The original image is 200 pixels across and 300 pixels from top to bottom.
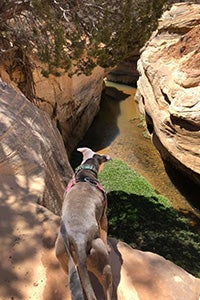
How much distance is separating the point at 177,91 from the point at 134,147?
4.43 m

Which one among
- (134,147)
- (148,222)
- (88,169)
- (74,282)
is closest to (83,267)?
(74,282)

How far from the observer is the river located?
1128 cm

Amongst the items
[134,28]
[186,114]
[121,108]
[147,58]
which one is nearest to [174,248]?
[186,114]

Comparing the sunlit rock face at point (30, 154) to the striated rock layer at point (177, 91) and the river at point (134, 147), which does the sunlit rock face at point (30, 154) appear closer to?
the striated rock layer at point (177, 91)

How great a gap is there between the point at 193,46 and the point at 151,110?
2.84 metres

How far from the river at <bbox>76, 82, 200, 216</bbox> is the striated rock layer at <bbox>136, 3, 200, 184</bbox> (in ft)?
2.31

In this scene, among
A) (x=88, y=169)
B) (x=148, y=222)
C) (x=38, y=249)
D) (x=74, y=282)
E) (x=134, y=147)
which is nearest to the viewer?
(x=74, y=282)

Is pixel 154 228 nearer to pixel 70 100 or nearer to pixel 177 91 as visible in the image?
pixel 177 91

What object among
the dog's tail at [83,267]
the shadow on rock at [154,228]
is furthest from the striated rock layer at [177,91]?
the dog's tail at [83,267]

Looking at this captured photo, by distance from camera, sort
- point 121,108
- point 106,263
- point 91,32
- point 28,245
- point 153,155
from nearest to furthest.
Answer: point 106,263 → point 28,245 → point 91,32 → point 153,155 → point 121,108

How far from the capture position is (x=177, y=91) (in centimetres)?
1074

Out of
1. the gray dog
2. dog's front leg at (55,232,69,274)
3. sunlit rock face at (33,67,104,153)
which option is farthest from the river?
dog's front leg at (55,232,69,274)

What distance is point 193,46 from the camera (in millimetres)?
12016

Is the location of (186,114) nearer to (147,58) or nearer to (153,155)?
(153,155)
